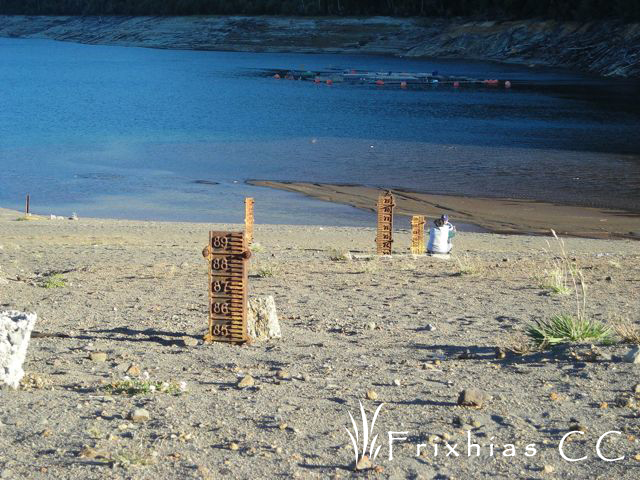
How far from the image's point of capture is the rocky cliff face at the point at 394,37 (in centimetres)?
8150

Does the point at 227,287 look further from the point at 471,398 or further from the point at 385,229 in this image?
the point at 385,229

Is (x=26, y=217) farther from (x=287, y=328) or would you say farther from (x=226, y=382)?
(x=226, y=382)

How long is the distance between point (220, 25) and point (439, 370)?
112573 millimetres

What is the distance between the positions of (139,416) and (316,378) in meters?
1.38

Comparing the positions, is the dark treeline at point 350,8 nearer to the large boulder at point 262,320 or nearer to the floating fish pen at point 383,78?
the floating fish pen at point 383,78

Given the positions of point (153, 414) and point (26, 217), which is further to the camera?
point (26, 217)

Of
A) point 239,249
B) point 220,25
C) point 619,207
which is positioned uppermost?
point 220,25

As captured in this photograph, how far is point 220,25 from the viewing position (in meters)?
115

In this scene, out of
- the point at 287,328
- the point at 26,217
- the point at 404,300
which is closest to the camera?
the point at 287,328

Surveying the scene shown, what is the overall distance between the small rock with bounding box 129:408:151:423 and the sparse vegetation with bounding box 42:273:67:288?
5.18m

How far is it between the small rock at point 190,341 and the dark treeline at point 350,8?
78951mm

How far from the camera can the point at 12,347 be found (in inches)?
233

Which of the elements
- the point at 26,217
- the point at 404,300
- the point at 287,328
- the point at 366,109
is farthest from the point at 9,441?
the point at 366,109

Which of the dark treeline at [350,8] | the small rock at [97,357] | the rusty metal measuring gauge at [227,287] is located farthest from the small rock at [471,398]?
the dark treeline at [350,8]
